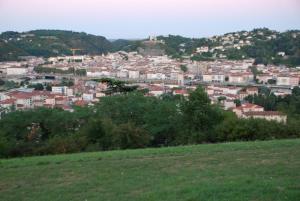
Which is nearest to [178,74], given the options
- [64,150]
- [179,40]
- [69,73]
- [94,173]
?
[69,73]

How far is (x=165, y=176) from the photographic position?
6398mm

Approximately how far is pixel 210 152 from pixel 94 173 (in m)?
2.49

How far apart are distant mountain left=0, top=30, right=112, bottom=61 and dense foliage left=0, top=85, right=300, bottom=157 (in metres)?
74.3

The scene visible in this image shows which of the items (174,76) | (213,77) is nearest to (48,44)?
(174,76)

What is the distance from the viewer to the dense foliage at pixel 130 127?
511 inches

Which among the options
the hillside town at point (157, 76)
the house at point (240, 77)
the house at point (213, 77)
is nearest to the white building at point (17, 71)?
the hillside town at point (157, 76)

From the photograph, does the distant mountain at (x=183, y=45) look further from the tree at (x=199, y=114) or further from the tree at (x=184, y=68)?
the tree at (x=199, y=114)

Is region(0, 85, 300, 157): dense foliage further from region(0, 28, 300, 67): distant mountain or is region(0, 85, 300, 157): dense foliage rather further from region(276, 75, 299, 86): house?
region(0, 28, 300, 67): distant mountain

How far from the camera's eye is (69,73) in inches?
3243

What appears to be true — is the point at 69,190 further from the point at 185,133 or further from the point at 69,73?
the point at 69,73

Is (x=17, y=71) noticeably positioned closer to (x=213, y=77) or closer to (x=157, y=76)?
(x=157, y=76)

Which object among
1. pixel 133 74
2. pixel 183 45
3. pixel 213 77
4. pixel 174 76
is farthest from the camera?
pixel 183 45

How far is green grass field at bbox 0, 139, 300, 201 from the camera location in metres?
5.23

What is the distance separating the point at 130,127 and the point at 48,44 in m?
99.5
